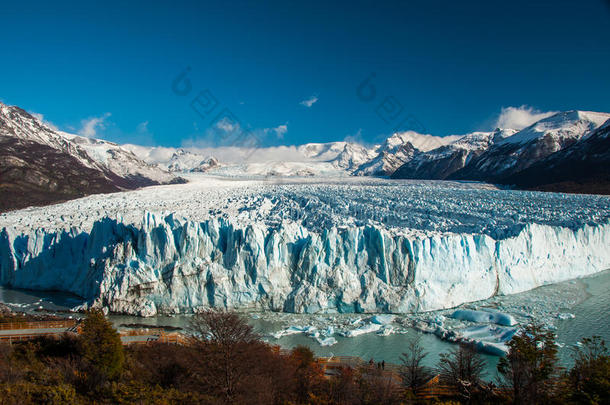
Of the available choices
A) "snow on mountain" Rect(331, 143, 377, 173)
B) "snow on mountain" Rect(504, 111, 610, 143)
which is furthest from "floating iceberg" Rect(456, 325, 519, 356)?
"snow on mountain" Rect(331, 143, 377, 173)

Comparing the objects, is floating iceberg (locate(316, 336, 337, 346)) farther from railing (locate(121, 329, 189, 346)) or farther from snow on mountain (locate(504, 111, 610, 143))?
snow on mountain (locate(504, 111, 610, 143))

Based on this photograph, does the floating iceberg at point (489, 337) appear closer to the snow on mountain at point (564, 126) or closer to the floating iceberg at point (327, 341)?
the floating iceberg at point (327, 341)

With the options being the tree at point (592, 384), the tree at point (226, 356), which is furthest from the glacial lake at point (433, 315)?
the tree at point (226, 356)

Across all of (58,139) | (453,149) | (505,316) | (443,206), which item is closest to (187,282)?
(505,316)

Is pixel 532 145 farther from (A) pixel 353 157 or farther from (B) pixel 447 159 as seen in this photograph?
(A) pixel 353 157

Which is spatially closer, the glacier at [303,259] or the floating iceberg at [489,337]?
the floating iceberg at [489,337]
